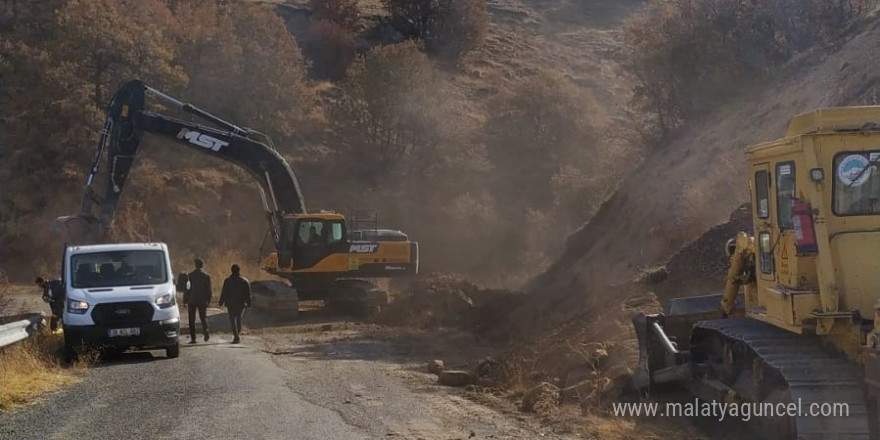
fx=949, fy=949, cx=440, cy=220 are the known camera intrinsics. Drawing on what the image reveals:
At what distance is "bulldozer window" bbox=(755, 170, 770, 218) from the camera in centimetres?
1016

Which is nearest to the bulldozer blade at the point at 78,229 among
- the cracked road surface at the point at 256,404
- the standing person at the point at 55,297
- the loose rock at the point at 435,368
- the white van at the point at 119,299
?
the standing person at the point at 55,297

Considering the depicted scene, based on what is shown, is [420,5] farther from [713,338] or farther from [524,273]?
[713,338]

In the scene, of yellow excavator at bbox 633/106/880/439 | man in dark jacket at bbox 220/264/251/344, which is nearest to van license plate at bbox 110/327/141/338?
man in dark jacket at bbox 220/264/251/344

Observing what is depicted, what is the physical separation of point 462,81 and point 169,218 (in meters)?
24.8

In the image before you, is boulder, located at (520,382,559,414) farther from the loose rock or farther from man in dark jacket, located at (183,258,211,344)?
man in dark jacket, located at (183,258,211,344)

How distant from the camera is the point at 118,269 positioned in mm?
17344

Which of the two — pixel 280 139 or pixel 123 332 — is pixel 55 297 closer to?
pixel 123 332

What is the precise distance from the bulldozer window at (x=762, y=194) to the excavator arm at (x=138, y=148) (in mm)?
16921

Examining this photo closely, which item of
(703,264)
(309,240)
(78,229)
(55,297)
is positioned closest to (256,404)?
(55,297)

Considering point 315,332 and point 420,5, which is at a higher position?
point 420,5

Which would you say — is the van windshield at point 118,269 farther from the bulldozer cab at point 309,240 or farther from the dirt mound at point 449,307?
the dirt mound at point 449,307

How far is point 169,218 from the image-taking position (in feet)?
134

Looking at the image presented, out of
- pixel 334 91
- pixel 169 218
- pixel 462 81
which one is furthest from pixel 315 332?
pixel 462 81

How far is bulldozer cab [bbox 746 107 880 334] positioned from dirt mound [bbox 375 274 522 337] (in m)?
14.6
